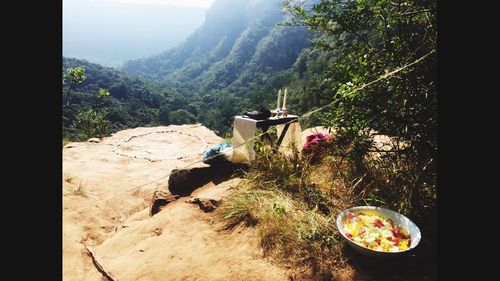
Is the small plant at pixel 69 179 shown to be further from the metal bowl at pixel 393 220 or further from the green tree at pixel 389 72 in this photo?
the metal bowl at pixel 393 220

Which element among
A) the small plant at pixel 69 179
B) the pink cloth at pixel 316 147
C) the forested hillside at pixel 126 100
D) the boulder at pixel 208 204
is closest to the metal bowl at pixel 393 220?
the boulder at pixel 208 204

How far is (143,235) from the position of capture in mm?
4605

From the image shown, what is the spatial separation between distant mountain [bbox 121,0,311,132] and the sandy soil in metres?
33.6

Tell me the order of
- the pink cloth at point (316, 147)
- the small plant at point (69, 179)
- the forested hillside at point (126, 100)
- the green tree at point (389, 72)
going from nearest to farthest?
the green tree at point (389, 72) → the pink cloth at point (316, 147) → the small plant at point (69, 179) → the forested hillside at point (126, 100)

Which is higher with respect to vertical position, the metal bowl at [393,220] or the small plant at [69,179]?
the metal bowl at [393,220]

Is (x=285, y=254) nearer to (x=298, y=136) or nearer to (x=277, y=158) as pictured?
(x=277, y=158)

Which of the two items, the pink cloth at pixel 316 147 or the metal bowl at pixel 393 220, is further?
the pink cloth at pixel 316 147

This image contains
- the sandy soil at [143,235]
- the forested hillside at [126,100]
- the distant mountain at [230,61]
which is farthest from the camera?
the distant mountain at [230,61]

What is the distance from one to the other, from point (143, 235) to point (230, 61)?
9805 cm

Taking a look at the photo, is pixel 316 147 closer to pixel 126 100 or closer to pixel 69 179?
pixel 69 179

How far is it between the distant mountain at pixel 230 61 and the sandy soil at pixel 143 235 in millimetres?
33619

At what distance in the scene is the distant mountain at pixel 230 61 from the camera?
6406 centimetres

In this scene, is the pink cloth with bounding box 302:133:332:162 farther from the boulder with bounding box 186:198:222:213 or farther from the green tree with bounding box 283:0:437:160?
the boulder with bounding box 186:198:222:213
